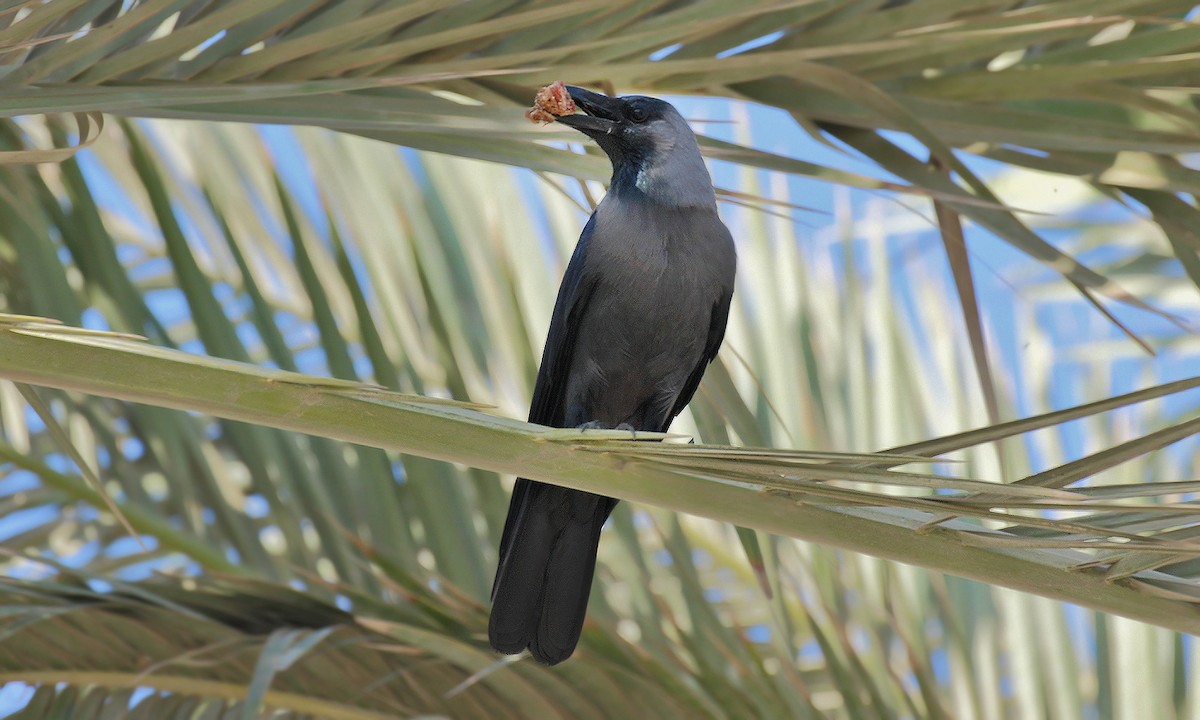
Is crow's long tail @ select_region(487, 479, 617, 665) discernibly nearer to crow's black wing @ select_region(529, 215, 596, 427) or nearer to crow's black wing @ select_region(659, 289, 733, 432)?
crow's black wing @ select_region(529, 215, 596, 427)

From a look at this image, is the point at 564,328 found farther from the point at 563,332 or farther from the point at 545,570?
the point at 545,570

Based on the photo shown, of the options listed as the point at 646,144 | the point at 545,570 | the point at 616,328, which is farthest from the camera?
the point at 646,144

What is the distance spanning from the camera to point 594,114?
2.79 m

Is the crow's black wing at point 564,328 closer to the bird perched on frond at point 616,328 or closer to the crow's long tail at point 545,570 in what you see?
the bird perched on frond at point 616,328

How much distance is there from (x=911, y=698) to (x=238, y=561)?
4.62 feet

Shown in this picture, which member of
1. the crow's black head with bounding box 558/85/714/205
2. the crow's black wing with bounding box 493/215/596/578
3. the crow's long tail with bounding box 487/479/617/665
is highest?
the crow's black head with bounding box 558/85/714/205

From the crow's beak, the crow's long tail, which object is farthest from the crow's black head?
the crow's long tail

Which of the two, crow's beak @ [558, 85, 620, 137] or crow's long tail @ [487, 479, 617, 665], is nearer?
crow's long tail @ [487, 479, 617, 665]

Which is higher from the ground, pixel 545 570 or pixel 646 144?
pixel 646 144

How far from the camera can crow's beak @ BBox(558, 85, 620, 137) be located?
264 cm

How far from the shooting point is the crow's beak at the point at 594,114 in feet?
8.65

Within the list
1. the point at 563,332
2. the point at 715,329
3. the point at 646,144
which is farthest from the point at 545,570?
the point at 646,144

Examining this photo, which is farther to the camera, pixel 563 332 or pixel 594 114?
pixel 594 114

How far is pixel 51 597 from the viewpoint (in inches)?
91.1
